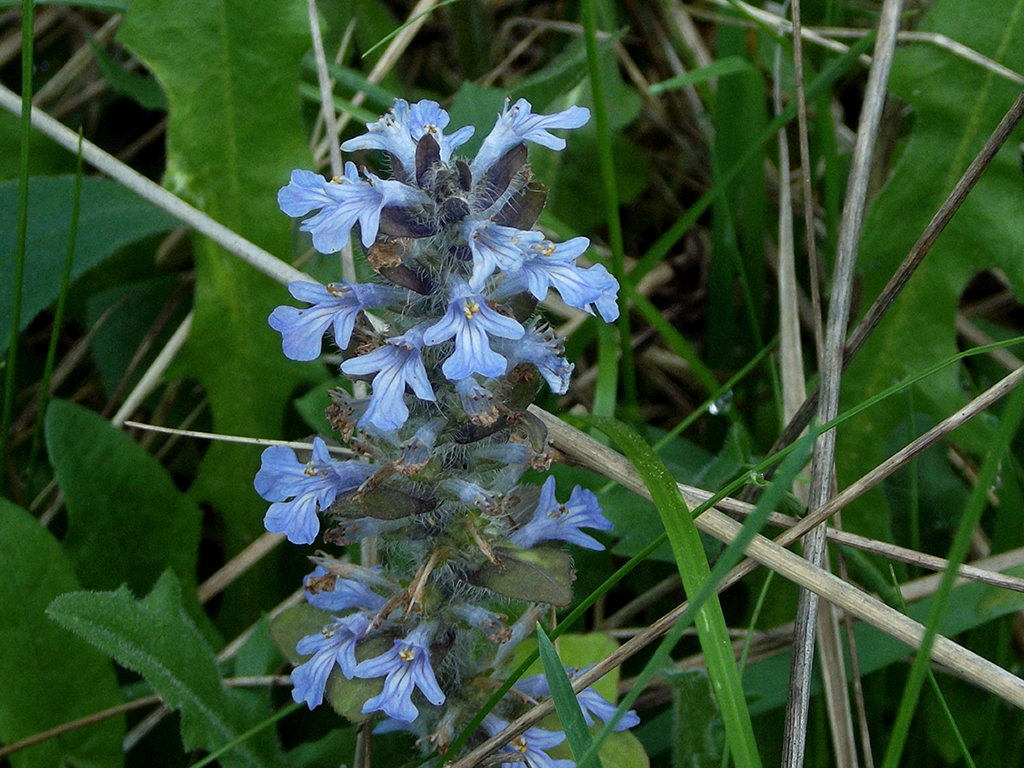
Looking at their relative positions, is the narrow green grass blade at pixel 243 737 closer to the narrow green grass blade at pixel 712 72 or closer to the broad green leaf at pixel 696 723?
the broad green leaf at pixel 696 723

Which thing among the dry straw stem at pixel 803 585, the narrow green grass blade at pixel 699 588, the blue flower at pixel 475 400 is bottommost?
the dry straw stem at pixel 803 585

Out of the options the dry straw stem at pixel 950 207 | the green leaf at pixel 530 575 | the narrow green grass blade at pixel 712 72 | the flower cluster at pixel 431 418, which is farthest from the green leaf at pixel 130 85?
the dry straw stem at pixel 950 207

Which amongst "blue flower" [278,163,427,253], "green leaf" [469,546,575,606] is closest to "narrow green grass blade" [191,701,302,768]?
"green leaf" [469,546,575,606]

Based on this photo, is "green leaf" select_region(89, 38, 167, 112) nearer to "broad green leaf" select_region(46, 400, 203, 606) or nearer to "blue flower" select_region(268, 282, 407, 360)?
"broad green leaf" select_region(46, 400, 203, 606)

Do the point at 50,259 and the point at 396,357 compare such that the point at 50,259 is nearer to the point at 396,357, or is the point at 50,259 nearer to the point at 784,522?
the point at 396,357

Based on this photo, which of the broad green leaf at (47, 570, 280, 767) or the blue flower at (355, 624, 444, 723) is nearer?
the blue flower at (355, 624, 444, 723)

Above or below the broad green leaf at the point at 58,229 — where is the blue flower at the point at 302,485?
above

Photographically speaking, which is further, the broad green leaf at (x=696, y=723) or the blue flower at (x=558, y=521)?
the broad green leaf at (x=696, y=723)
